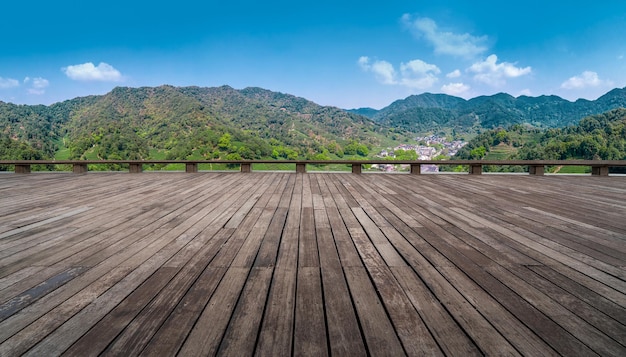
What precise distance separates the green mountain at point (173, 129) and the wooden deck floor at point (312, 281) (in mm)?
29130

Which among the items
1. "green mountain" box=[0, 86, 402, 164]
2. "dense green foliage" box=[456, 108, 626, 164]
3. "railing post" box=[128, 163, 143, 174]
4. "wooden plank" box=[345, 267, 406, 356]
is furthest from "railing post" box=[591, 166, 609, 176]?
"green mountain" box=[0, 86, 402, 164]

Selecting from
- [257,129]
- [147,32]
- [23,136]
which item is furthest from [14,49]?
[257,129]

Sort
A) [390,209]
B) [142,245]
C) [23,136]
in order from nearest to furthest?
[142,245]
[390,209]
[23,136]

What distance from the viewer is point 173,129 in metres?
49.1

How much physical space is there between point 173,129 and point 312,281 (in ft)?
177

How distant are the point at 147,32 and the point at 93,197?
8288cm

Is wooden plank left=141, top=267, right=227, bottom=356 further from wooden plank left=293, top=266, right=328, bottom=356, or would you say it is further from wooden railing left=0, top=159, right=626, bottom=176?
wooden railing left=0, top=159, right=626, bottom=176

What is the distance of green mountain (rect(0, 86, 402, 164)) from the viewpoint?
3878 cm

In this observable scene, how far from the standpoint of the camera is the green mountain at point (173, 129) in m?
38.8

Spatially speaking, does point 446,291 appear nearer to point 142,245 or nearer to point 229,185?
point 142,245

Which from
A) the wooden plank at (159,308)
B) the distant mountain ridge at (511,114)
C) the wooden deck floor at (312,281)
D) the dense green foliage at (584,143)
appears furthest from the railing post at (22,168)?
the distant mountain ridge at (511,114)

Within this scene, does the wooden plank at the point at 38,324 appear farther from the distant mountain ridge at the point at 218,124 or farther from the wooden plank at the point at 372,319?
the distant mountain ridge at the point at 218,124

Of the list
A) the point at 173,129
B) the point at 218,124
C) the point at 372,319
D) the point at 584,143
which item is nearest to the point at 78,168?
the point at 372,319

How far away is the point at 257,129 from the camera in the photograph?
202ft
